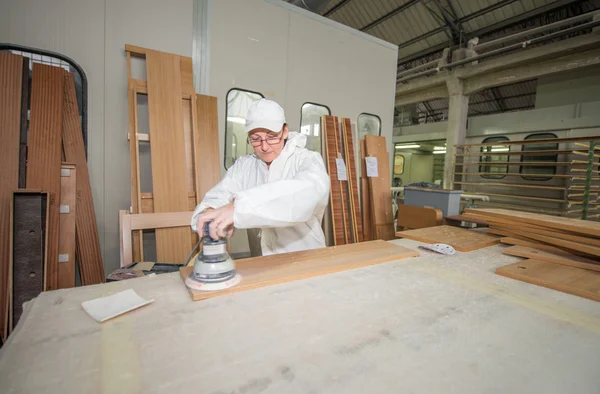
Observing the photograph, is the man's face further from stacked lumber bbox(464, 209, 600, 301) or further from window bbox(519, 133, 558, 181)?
window bbox(519, 133, 558, 181)

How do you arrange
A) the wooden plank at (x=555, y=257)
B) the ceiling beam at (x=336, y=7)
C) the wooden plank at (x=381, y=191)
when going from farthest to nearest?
the ceiling beam at (x=336, y=7) → the wooden plank at (x=381, y=191) → the wooden plank at (x=555, y=257)

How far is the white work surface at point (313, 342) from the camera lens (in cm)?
58

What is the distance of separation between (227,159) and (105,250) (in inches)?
55.5

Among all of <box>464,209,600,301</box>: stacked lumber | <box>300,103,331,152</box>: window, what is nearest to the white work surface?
<box>464,209,600,301</box>: stacked lumber

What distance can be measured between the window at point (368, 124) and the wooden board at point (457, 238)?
2247mm

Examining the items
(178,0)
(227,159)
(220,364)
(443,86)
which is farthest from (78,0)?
(443,86)

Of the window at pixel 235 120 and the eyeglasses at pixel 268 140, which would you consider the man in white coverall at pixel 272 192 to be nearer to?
the eyeglasses at pixel 268 140

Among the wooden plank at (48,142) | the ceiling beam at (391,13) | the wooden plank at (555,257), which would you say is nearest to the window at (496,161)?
the ceiling beam at (391,13)

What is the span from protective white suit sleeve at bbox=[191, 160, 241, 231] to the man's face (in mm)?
292

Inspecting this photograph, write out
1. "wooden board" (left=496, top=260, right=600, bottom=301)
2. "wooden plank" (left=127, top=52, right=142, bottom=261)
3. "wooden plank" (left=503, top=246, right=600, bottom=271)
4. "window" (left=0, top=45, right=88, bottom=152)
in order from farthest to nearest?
1. "wooden plank" (left=127, top=52, right=142, bottom=261)
2. "window" (left=0, top=45, right=88, bottom=152)
3. "wooden plank" (left=503, top=246, right=600, bottom=271)
4. "wooden board" (left=496, top=260, right=600, bottom=301)

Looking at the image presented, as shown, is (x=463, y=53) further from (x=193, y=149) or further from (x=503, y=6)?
(x=193, y=149)

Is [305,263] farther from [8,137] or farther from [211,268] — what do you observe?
[8,137]

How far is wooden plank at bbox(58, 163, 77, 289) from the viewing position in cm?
212

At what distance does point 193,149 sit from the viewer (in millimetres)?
2584
